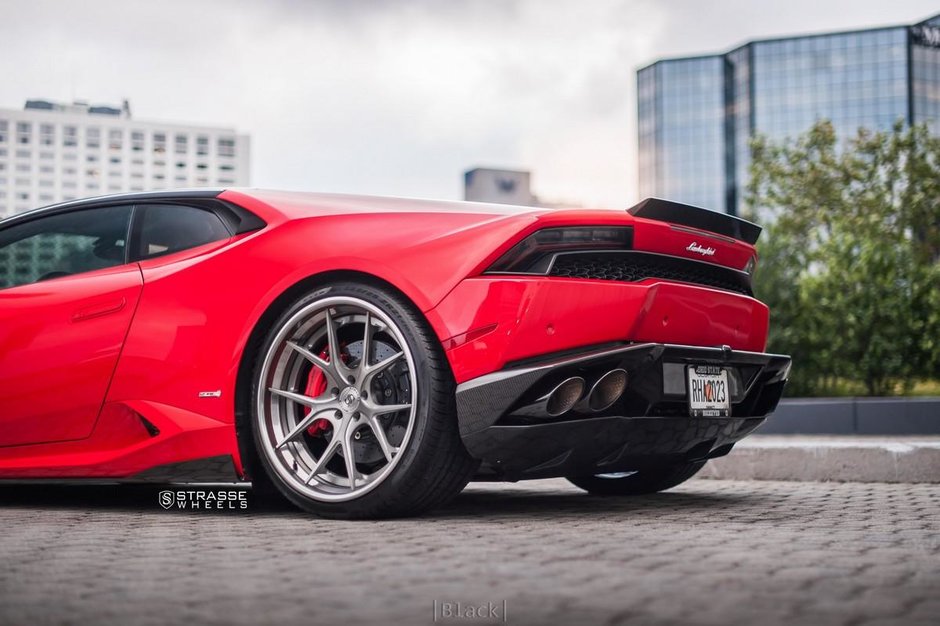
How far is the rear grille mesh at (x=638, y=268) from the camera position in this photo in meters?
4.09

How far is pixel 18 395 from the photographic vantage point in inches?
194

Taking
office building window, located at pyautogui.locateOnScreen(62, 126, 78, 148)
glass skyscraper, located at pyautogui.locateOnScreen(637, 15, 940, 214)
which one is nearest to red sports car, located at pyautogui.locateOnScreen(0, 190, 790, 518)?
office building window, located at pyautogui.locateOnScreen(62, 126, 78, 148)

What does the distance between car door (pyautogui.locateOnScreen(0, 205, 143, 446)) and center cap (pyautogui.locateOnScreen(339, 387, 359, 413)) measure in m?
1.08

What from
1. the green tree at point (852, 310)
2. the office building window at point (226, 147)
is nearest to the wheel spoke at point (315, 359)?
the green tree at point (852, 310)

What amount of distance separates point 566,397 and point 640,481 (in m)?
1.79

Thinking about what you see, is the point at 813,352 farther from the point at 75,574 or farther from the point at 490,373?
the point at 75,574

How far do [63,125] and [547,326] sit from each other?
11.0m

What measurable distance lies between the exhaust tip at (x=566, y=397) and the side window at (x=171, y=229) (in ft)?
5.36

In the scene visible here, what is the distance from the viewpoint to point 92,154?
15711 millimetres

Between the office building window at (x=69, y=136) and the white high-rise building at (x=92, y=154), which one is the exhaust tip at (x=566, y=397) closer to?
the white high-rise building at (x=92, y=154)

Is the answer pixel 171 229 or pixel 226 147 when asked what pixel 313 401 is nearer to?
pixel 171 229

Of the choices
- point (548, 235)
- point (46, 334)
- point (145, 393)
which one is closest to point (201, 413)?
point (145, 393)
